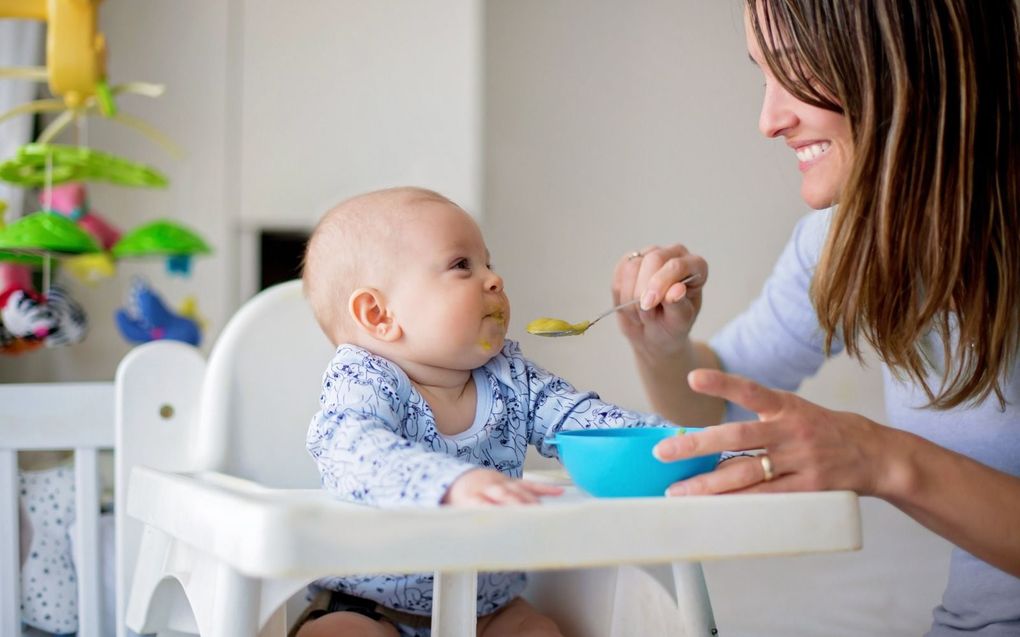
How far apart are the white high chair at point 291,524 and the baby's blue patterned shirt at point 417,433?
0.05 metres

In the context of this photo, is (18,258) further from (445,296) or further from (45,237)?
(445,296)

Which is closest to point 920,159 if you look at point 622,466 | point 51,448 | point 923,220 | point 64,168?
point 923,220

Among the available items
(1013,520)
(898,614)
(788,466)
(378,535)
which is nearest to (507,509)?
(378,535)

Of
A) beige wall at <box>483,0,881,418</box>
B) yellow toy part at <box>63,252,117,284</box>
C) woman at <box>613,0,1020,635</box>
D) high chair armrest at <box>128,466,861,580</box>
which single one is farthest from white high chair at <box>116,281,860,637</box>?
beige wall at <box>483,0,881,418</box>

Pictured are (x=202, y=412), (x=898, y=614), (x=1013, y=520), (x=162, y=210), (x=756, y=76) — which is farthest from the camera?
(x=162, y=210)

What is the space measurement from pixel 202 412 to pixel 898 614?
3.28ft

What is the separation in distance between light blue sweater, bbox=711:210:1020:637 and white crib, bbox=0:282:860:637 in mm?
414

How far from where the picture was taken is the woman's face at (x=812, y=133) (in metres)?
1.04

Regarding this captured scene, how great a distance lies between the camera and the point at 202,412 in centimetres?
116

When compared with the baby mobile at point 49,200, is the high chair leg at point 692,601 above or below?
below

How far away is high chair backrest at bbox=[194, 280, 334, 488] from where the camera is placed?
1153 millimetres

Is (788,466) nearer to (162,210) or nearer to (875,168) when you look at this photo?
(875,168)

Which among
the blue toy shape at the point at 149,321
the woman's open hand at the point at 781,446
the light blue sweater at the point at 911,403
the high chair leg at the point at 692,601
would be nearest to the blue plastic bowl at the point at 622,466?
the woman's open hand at the point at 781,446

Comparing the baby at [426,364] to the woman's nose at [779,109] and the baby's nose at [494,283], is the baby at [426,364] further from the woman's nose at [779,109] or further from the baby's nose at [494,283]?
the woman's nose at [779,109]
